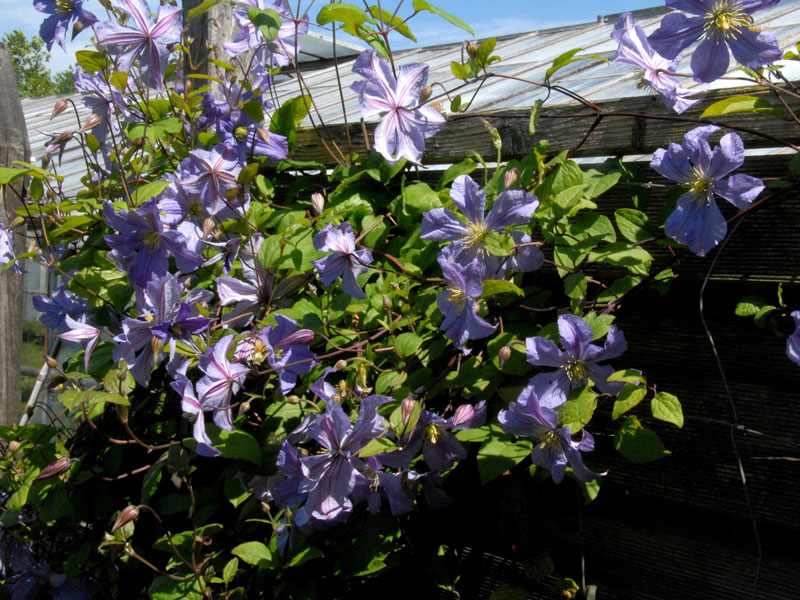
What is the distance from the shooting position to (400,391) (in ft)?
3.70

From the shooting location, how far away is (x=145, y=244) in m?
1.28

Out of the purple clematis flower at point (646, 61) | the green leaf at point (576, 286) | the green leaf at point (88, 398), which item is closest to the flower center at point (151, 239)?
the green leaf at point (88, 398)

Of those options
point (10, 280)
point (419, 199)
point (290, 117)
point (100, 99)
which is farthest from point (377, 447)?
point (10, 280)

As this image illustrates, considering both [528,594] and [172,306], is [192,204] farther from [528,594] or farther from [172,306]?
[528,594]

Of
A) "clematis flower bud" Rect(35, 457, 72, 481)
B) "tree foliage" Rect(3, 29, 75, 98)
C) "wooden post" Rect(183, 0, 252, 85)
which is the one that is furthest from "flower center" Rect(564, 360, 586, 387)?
"tree foliage" Rect(3, 29, 75, 98)

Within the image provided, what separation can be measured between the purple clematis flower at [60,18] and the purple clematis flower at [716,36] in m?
1.26

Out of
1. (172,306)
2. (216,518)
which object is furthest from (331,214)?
(216,518)

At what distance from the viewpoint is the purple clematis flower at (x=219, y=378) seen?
1079mm

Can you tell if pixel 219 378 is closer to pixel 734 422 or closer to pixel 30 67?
pixel 734 422

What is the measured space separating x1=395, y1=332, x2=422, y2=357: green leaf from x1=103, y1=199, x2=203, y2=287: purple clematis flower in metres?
0.40

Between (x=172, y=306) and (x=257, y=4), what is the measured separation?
29.6 inches

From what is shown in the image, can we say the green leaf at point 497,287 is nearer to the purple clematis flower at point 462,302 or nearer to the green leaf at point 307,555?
the purple clematis flower at point 462,302

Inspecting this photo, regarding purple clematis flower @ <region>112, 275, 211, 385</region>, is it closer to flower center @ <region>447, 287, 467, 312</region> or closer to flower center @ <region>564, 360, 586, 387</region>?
flower center @ <region>447, 287, 467, 312</region>

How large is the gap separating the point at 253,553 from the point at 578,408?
0.62 meters
